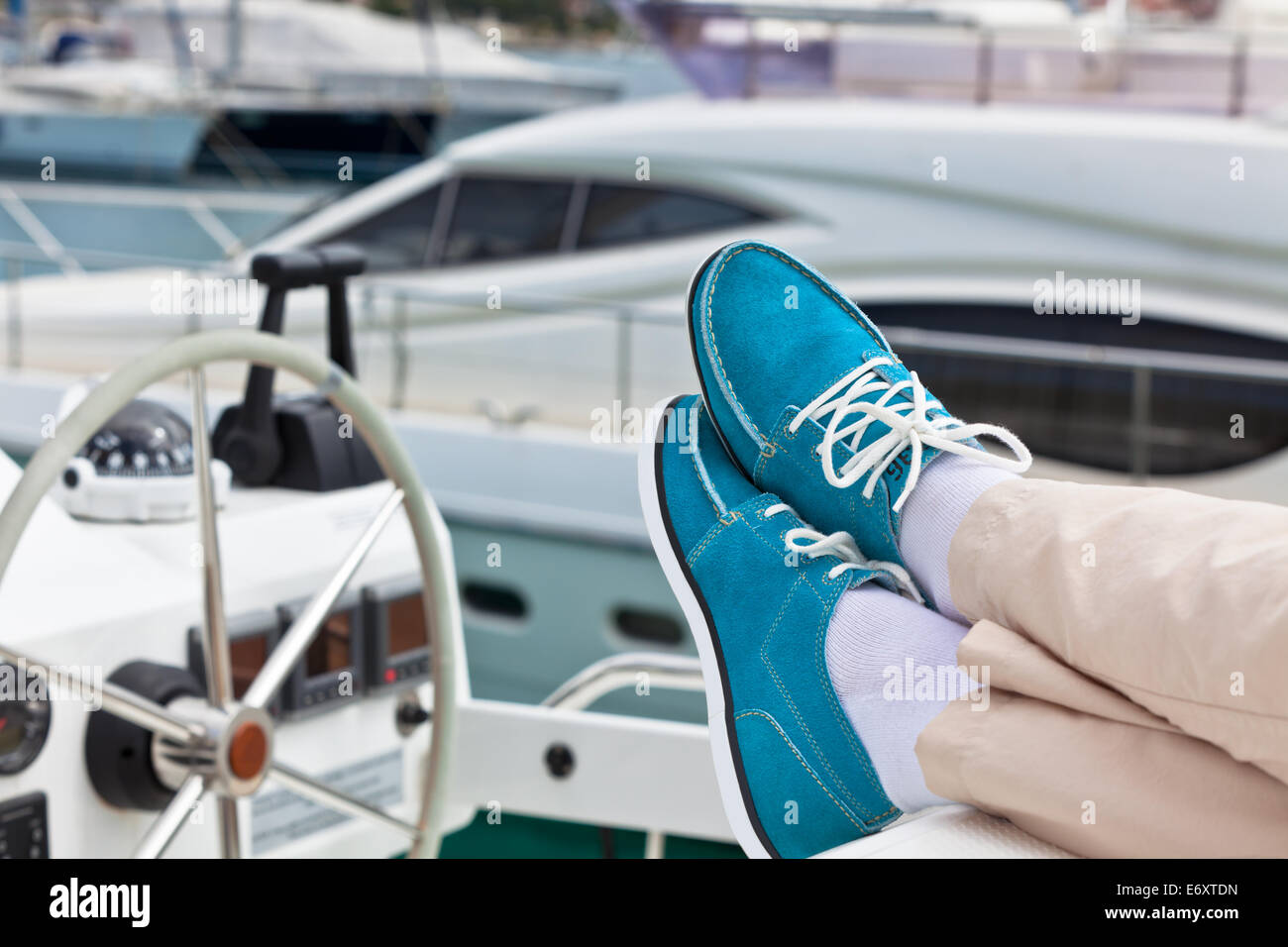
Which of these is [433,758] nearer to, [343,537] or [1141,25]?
[343,537]

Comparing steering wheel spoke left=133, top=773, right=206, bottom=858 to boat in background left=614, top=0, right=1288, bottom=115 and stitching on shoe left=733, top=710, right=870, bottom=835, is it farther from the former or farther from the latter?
boat in background left=614, top=0, right=1288, bottom=115

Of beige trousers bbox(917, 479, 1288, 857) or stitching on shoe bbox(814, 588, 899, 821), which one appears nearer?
beige trousers bbox(917, 479, 1288, 857)

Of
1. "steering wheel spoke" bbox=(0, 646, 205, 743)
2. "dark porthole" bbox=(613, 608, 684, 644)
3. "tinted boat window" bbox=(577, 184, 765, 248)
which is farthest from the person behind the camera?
"tinted boat window" bbox=(577, 184, 765, 248)

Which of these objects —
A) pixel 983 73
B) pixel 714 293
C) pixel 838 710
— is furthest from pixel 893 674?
pixel 983 73

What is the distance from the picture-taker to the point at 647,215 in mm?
5168

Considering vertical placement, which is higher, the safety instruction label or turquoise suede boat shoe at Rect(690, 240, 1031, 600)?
turquoise suede boat shoe at Rect(690, 240, 1031, 600)

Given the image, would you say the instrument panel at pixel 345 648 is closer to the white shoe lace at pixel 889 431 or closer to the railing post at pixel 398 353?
the white shoe lace at pixel 889 431

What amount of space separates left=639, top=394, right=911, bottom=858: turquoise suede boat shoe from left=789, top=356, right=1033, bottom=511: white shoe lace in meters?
0.06

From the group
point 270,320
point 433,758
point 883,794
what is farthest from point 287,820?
point 883,794

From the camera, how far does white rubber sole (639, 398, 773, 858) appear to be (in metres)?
1.13

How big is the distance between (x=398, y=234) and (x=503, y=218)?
444 millimetres

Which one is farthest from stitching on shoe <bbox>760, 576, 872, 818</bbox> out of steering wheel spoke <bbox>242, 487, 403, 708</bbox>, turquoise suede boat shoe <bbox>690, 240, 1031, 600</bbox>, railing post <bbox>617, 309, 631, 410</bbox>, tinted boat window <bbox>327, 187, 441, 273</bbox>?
tinted boat window <bbox>327, 187, 441, 273</bbox>

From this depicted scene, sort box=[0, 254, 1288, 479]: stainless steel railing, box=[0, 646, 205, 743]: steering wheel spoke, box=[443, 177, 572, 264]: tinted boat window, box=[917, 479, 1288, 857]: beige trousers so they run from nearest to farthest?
box=[917, 479, 1288, 857]: beige trousers < box=[0, 646, 205, 743]: steering wheel spoke < box=[0, 254, 1288, 479]: stainless steel railing < box=[443, 177, 572, 264]: tinted boat window

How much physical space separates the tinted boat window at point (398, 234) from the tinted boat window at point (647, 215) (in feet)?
2.10
